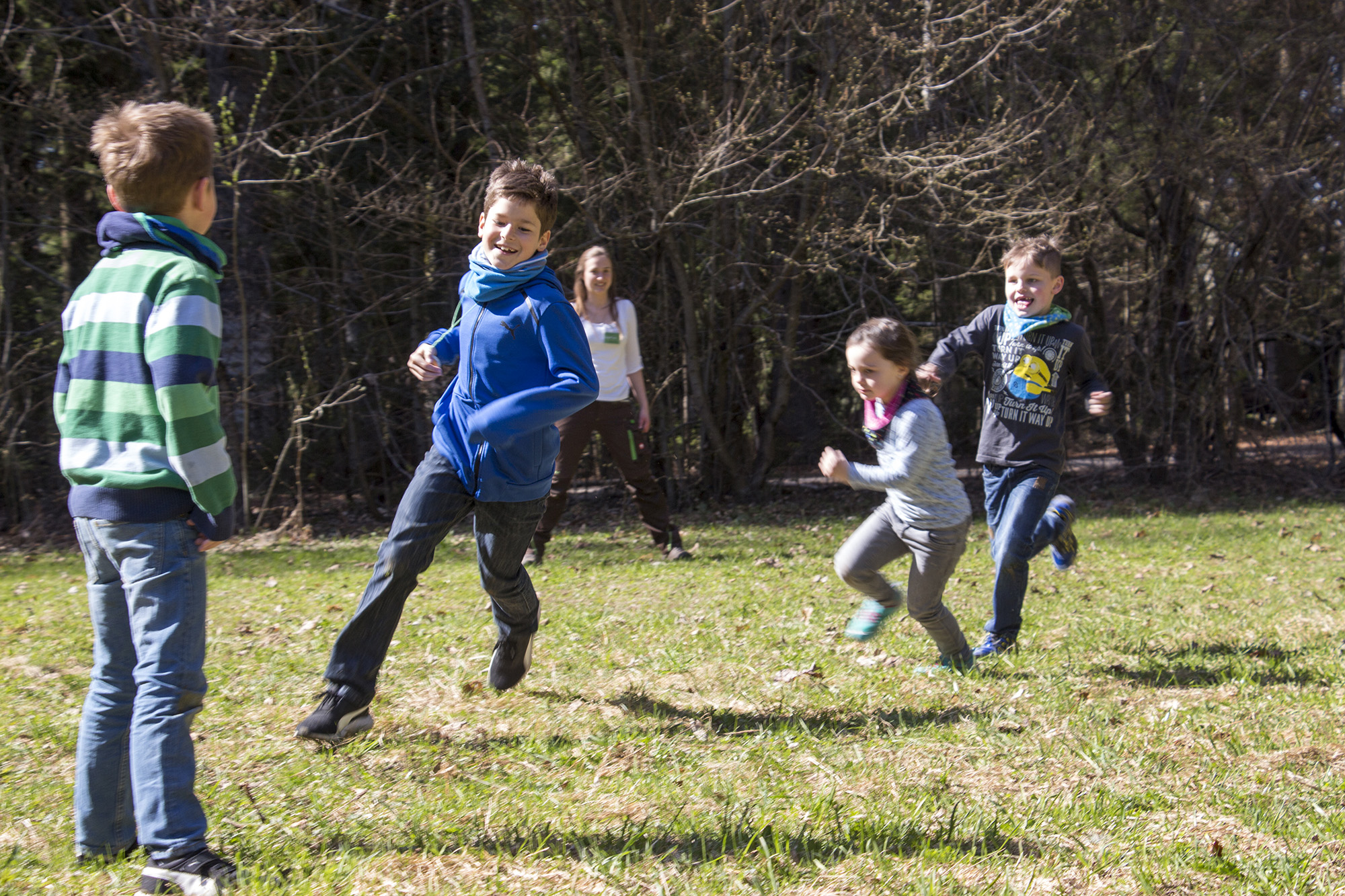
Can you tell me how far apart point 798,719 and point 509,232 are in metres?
2.03

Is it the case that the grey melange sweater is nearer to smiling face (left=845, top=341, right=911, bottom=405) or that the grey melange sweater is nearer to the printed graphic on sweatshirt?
smiling face (left=845, top=341, right=911, bottom=405)

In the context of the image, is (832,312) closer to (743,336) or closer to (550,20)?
(743,336)

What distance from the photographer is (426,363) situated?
3607 millimetres

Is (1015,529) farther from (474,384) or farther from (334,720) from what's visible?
(334,720)

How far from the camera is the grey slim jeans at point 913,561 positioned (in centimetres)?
404

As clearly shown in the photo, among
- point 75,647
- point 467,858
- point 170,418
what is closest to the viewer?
point 170,418

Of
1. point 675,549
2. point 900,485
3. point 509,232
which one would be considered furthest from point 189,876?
point 675,549

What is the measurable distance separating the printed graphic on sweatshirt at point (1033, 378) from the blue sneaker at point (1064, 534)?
38cm

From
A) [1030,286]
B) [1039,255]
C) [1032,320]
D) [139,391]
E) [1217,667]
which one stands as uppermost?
[1039,255]

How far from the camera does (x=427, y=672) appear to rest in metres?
4.59

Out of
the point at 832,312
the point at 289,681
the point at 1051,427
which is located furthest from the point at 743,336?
the point at 289,681

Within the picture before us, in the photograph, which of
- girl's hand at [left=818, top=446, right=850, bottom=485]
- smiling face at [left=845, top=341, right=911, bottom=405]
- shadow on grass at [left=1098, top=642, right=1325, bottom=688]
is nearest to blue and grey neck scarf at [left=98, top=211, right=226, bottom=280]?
girl's hand at [left=818, top=446, right=850, bottom=485]

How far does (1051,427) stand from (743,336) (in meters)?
6.98

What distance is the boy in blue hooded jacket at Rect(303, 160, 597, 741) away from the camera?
3.34 metres
